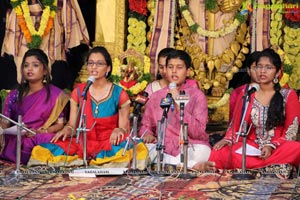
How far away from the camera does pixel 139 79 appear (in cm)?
950

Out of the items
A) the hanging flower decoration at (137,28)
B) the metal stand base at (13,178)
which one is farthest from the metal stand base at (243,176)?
the hanging flower decoration at (137,28)

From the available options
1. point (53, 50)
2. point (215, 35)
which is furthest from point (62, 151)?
point (215, 35)

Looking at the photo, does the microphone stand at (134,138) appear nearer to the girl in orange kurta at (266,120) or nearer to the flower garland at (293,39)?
the girl in orange kurta at (266,120)

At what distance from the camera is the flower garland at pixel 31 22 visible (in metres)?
9.59

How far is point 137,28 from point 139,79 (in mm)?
998

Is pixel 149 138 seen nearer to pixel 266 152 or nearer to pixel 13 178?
pixel 266 152

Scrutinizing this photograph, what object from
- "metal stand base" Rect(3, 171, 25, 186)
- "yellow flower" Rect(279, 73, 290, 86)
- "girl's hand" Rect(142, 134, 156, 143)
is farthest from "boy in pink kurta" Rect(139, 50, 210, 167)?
"yellow flower" Rect(279, 73, 290, 86)

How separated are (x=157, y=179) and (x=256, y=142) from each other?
128cm

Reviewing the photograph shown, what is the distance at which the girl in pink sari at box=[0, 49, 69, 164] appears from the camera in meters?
7.86

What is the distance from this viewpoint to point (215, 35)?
32.8 ft

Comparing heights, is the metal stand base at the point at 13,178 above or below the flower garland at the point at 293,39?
below

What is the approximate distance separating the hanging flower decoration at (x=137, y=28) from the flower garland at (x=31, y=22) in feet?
3.74

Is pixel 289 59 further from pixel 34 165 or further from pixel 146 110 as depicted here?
pixel 34 165

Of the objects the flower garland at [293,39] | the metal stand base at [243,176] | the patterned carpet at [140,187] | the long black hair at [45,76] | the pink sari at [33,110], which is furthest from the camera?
the flower garland at [293,39]
